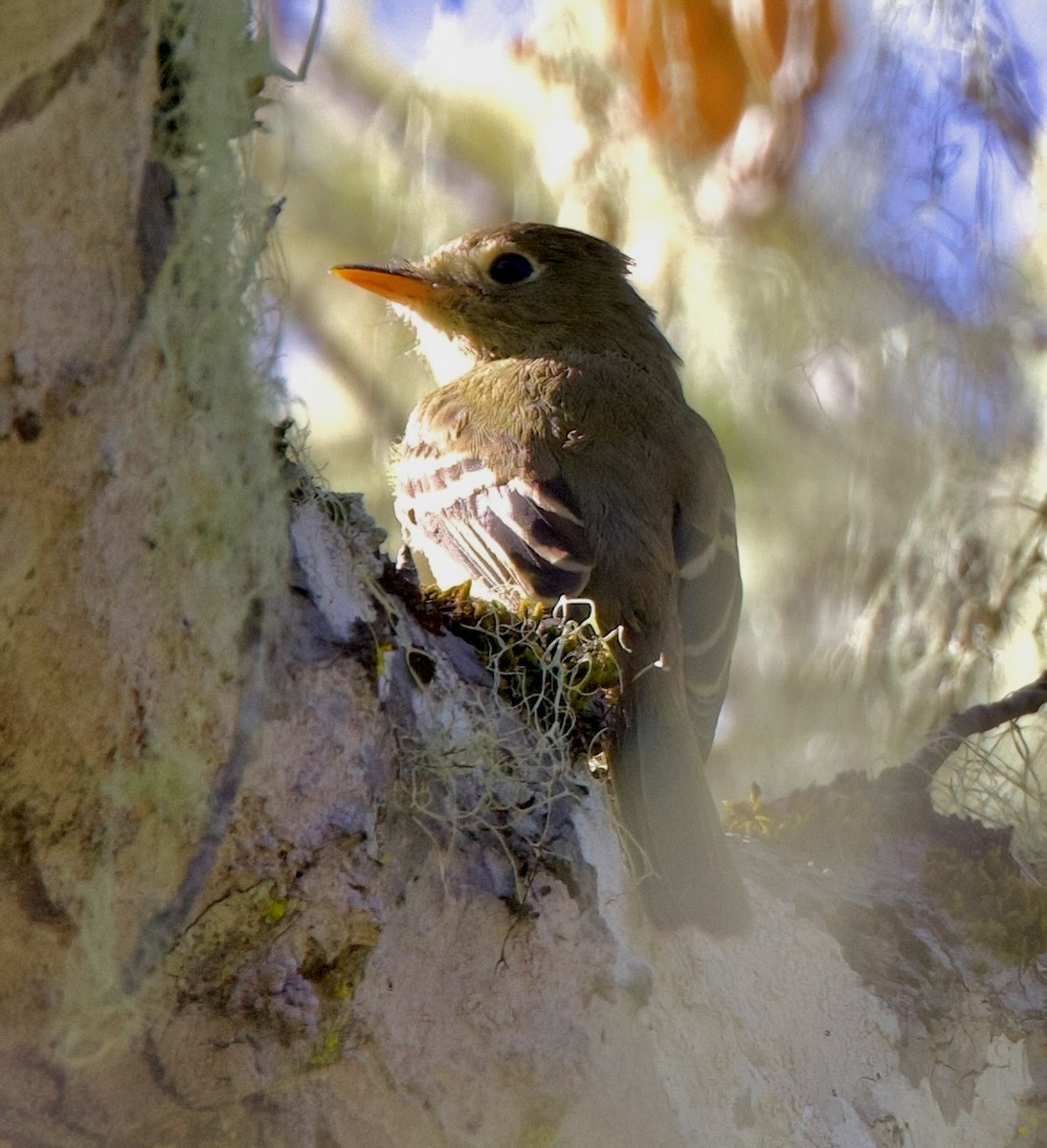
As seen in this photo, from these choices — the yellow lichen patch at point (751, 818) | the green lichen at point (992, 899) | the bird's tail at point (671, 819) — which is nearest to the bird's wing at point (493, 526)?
the bird's tail at point (671, 819)

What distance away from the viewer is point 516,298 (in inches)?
196

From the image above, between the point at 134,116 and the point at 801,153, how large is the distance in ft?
12.5

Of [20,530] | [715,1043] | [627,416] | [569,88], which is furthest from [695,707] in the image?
[569,88]

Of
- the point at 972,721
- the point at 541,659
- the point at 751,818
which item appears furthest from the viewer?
the point at 751,818

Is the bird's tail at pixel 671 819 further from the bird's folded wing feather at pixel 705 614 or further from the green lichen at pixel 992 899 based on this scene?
the green lichen at pixel 992 899

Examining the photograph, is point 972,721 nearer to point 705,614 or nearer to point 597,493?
point 705,614

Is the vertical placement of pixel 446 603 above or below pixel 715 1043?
above

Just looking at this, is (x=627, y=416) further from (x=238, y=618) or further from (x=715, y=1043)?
(x=238, y=618)

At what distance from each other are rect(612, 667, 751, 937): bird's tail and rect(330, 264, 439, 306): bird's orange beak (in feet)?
6.14

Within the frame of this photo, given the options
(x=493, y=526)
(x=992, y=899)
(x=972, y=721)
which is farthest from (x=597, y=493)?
(x=992, y=899)

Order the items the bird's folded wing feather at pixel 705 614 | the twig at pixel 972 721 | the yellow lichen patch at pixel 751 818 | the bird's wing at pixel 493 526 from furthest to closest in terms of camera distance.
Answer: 1. the bird's folded wing feather at pixel 705 614
2. the bird's wing at pixel 493 526
3. the yellow lichen patch at pixel 751 818
4. the twig at pixel 972 721

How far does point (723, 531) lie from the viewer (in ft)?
14.0

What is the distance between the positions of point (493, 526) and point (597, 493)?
0.95 feet

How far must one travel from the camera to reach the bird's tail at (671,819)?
275cm
